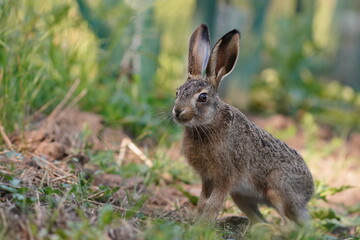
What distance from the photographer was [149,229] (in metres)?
3.10

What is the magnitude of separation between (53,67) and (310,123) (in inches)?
127

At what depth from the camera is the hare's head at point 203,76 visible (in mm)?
4109

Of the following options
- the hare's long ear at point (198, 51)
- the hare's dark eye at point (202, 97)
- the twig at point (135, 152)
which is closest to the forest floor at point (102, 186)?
the twig at point (135, 152)

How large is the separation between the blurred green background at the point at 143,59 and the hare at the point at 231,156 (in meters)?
0.63

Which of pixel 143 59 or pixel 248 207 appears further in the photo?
pixel 143 59

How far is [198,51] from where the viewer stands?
4508 millimetres

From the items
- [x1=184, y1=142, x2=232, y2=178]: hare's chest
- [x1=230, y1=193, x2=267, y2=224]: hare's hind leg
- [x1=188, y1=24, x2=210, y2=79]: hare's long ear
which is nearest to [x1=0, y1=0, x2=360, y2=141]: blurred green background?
[x1=188, y1=24, x2=210, y2=79]: hare's long ear

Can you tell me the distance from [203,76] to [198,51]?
200 millimetres

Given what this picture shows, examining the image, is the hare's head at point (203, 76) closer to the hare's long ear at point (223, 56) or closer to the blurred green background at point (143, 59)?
the hare's long ear at point (223, 56)

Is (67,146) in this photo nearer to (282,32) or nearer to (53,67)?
(53,67)

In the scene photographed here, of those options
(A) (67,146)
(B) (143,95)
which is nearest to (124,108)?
(B) (143,95)

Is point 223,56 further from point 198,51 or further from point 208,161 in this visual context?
point 208,161

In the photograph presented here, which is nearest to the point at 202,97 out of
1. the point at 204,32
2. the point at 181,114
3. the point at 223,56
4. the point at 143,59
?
the point at 181,114

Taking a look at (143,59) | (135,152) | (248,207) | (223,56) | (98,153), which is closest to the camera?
(223,56)
